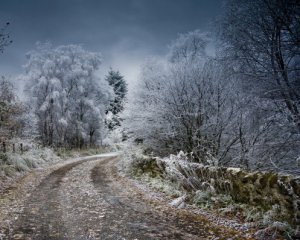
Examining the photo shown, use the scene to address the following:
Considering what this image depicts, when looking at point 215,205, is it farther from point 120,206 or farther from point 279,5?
point 279,5

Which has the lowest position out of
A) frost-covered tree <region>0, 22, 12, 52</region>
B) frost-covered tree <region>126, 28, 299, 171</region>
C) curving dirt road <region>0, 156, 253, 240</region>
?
curving dirt road <region>0, 156, 253, 240</region>

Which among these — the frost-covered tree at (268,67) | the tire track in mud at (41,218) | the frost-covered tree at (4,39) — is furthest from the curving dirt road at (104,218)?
the frost-covered tree at (4,39)

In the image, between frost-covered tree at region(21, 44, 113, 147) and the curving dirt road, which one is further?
frost-covered tree at region(21, 44, 113, 147)

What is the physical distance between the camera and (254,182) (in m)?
6.77

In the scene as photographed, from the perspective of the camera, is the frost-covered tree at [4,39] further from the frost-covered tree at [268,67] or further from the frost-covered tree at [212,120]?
the frost-covered tree at [268,67]

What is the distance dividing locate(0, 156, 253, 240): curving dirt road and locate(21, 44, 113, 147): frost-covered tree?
54.6ft

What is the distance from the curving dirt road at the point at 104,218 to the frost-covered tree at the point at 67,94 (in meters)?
16.6

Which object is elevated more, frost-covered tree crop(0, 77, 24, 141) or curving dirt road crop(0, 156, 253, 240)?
frost-covered tree crop(0, 77, 24, 141)

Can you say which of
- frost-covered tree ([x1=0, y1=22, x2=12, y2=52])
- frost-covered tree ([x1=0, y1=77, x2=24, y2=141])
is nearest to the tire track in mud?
frost-covered tree ([x1=0, y1=22, x2=12, y2=52])

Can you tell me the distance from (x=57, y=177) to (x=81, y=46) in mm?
20002

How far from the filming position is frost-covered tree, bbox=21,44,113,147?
26594mm

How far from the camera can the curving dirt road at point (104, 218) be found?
601cm

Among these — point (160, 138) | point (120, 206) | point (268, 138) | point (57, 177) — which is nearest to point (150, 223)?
point (120, 206)

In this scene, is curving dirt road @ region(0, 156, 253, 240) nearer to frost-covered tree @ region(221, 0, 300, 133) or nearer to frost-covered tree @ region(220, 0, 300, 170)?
frost-covered tree @ region(220, 0, 300, 170)
